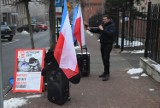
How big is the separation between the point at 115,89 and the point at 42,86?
5.59 feet

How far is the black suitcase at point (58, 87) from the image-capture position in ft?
19.3

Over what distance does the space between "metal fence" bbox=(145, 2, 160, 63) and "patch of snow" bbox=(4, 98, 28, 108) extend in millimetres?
4066

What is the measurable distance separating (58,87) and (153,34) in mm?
4197

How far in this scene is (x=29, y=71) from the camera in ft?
22.7

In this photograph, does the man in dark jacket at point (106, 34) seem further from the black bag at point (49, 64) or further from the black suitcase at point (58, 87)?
the black suitcase at point (58, 87)

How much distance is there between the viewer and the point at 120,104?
19.5 ft

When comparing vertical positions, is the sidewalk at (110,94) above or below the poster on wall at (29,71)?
below

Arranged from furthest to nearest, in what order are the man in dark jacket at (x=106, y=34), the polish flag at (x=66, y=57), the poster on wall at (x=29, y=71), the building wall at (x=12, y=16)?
the building wall at (x=12, y=16) → the man in dark jacket at (x=106, y=34) → the poster on wall at (x=29, y=71) → the polish flag at (x=66, y=57)

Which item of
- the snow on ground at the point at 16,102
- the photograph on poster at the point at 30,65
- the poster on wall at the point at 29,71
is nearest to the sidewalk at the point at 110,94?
the snow on ground at the point at 16,102

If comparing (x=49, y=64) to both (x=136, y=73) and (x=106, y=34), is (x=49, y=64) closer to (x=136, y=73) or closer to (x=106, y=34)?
(x=106, y=34)

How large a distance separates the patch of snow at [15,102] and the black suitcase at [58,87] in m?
0.56

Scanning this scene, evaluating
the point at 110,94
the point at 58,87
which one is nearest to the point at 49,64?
the point at 58,87

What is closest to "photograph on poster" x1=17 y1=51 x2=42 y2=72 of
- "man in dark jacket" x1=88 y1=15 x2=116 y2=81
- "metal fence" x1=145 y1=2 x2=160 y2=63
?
"man in dark jacket" x1=88 y1=15 x2=116 y2=81

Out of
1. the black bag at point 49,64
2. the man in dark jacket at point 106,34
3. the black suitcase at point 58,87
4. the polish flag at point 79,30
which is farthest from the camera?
the polish flag at point 79,30
